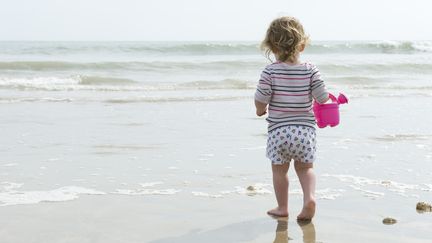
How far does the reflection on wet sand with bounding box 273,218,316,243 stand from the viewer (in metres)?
3.44

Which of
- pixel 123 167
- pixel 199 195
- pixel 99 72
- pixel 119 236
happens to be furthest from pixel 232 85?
pixel 119 236

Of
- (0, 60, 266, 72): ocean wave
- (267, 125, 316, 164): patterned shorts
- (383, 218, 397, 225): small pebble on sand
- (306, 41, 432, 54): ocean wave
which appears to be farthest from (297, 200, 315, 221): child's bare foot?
(306, 41, 432, 54): ocean wave

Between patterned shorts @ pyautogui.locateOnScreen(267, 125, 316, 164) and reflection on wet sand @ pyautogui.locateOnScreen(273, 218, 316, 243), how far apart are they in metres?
0.37

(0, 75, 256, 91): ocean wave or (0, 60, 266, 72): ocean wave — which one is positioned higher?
(0, 60, 266, 72): ocean wave

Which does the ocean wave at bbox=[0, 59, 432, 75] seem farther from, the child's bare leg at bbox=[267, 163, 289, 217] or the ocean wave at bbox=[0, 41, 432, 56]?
the child's bare leg at bbox=[267, 163, 289, 217]

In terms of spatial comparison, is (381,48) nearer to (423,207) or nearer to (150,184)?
(150,184)

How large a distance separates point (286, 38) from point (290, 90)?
311 mm

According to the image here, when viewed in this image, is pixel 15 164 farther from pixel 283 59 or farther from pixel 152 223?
pixel 283 59

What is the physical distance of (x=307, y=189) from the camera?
3.86 metres

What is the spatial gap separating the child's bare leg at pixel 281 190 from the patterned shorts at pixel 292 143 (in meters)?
0.05

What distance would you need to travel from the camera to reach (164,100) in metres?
10.8

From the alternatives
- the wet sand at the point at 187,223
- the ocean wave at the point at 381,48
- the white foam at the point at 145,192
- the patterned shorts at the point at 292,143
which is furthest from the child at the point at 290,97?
the ocean wave at the point at 381,48

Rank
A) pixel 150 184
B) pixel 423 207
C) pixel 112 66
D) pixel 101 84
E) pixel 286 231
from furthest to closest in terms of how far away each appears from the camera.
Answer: pixel 112 66, pixel 101 84, pixel 150 184, pixel 423 207, pixel 286 231

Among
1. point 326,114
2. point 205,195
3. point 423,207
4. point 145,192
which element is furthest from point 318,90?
point 145,192
